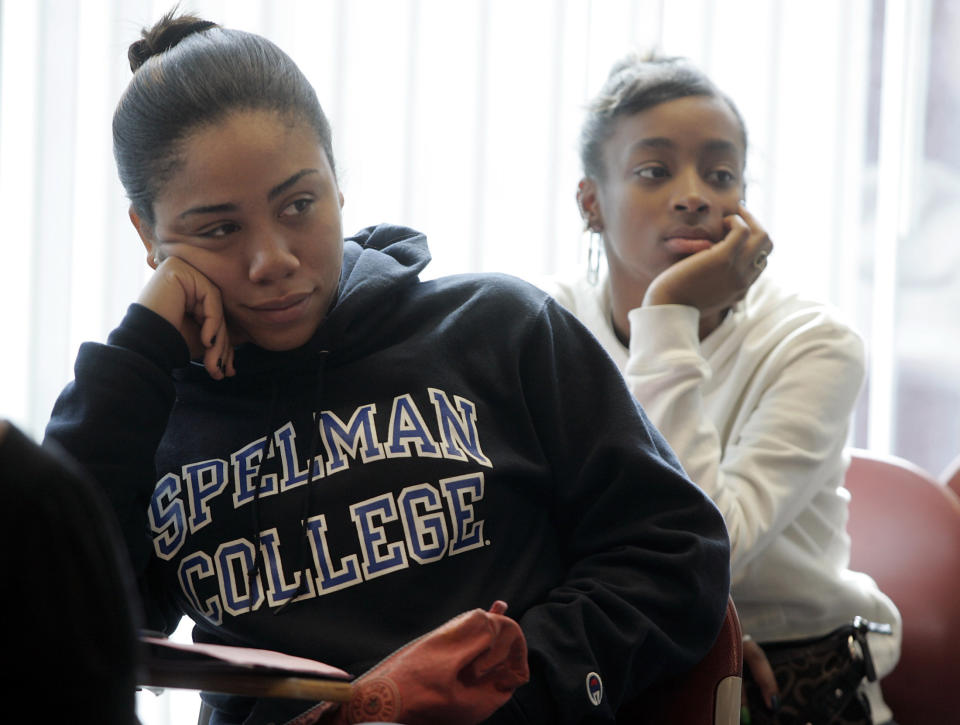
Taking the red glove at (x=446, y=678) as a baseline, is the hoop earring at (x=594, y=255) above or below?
above

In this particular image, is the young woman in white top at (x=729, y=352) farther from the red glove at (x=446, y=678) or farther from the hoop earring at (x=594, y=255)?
the red glove at (x=446, y=678)

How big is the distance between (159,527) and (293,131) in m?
0.42

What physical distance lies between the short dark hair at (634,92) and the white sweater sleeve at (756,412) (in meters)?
0.35

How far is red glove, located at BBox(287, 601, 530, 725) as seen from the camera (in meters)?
0.81

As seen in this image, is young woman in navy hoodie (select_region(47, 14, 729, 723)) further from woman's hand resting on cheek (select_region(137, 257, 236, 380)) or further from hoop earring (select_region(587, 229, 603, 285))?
hoop earring (select_region(587, 229, 603, 285))

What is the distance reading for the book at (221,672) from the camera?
67cm

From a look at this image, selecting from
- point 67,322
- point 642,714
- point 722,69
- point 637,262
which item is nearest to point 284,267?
point 642,714

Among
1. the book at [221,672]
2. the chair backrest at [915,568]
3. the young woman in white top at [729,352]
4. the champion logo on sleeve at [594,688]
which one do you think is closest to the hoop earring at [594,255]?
the young woman in white top at [729,352]

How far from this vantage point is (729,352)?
1.55 m

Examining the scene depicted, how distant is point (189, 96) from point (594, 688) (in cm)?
67

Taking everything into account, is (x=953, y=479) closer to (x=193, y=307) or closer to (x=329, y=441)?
(x=329, y=441)

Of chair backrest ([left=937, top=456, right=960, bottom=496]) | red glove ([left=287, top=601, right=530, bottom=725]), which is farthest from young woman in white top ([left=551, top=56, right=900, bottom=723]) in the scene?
red glove ([left=287, top=601, right=530, bottom=725])

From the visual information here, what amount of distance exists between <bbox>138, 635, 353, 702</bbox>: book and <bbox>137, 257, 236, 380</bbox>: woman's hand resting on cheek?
406 mm

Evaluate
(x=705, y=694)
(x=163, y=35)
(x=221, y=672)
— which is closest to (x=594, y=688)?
(x=705, y=694)
